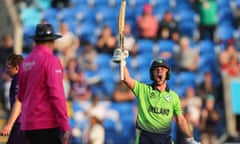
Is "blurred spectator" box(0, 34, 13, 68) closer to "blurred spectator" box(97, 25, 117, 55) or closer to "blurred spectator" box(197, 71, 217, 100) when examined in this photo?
"blurred spectator" box(97, 25, 117, 55)

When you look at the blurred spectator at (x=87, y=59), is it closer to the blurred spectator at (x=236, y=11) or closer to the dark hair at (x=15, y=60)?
Answer: the blurred spectator at (x=236, y=11)

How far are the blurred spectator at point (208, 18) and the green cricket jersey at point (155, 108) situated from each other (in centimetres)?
1097

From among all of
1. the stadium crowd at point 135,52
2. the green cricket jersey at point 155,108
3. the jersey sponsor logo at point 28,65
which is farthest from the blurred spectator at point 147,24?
the jersey sponsor logo at point 28,65

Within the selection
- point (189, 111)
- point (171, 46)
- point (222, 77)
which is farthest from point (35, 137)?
point (171, 46)

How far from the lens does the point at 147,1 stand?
70.5ft

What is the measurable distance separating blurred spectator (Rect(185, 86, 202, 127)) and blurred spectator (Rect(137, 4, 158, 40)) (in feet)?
8.64

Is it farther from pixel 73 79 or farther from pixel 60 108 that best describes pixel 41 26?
pixel 73 79

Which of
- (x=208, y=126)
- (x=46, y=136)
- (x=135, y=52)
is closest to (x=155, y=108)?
(x=46, y=136)

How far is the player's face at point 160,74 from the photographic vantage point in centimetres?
918

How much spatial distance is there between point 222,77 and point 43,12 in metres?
5.95

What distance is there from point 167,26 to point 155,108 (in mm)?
10395

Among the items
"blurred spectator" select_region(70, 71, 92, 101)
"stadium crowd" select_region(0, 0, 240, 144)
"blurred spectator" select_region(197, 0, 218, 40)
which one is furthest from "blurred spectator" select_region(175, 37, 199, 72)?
"blurred spectator" select_region(70, 71, 92, 101)

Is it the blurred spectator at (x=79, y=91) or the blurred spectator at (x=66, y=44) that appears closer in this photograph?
the blurred spectator at (x=79, y=91)

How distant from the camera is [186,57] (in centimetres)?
1836
